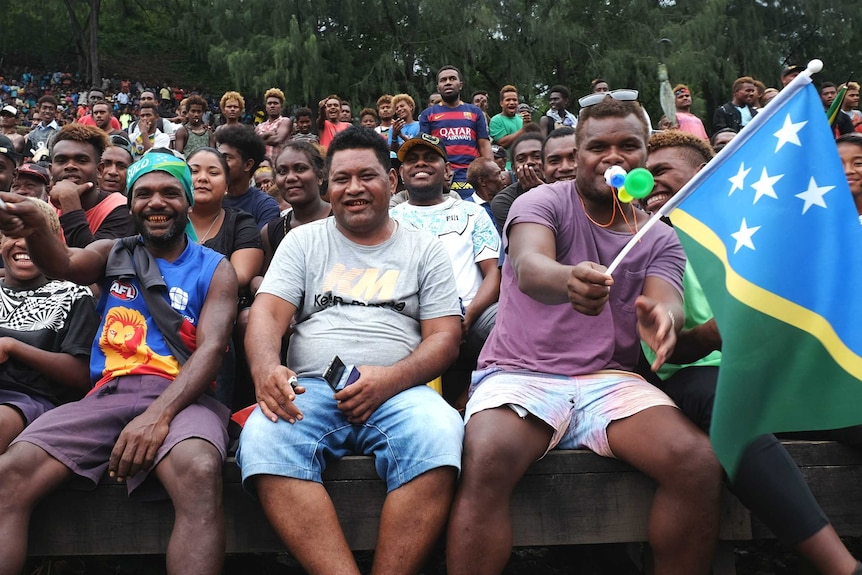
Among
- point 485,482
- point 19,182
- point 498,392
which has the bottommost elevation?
point 485,482

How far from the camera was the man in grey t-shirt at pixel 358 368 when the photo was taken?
3.03 m

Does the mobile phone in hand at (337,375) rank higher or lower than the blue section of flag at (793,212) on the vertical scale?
lower

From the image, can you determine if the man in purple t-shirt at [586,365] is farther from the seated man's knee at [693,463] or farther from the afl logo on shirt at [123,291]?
the afl logo on shirt at [123,291]

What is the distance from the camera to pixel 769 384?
8.27 feet

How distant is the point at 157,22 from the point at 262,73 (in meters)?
22.4

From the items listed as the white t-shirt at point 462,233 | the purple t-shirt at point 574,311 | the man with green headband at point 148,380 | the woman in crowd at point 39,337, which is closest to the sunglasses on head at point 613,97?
the purple t-shirt at point 574,311

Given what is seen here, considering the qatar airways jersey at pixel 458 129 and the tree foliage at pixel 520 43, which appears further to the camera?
the tree foliage at pixel 520 43

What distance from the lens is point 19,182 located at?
5.34 metres

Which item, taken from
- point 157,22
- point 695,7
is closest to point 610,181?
point 695,7

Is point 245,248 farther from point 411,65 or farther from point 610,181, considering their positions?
point 411,65

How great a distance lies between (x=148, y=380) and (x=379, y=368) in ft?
3.20

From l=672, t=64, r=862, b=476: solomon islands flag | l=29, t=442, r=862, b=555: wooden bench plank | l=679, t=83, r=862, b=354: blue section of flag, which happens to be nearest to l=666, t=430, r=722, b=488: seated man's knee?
l=29, t=442, r=862, b=555: wooden bench plank

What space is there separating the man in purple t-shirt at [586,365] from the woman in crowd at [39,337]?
5.74 feet

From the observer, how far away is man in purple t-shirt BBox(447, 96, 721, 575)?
2988 millimetres
